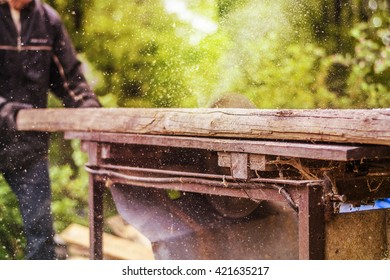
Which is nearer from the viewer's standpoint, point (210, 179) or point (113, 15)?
point (210, 179)

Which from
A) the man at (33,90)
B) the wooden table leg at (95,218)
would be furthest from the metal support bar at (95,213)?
the man at (33,90)

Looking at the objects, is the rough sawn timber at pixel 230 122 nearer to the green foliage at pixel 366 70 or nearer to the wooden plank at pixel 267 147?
the wooden plank at pixel 267 147

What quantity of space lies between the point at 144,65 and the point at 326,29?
2.94 ft

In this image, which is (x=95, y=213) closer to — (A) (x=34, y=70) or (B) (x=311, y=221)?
(A) (x=34, y=70)

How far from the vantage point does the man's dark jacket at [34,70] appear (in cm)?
251

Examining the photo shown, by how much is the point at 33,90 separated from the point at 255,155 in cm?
124

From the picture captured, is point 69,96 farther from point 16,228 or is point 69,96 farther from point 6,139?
point 16,228

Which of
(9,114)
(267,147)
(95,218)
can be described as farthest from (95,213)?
(267,147)

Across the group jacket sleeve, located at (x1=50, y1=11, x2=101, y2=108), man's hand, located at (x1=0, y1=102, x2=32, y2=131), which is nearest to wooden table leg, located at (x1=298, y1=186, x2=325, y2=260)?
jacket sleeve, located at (x1=50, y1=11, x2=101, y2=108)

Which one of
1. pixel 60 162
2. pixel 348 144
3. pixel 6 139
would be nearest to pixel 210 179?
pixel 348 144

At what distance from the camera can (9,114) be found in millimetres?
2543

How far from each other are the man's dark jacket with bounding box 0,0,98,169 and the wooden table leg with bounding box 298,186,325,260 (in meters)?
1.26

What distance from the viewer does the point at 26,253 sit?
101 inches

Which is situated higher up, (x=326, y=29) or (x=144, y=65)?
(x=326, y=29)
